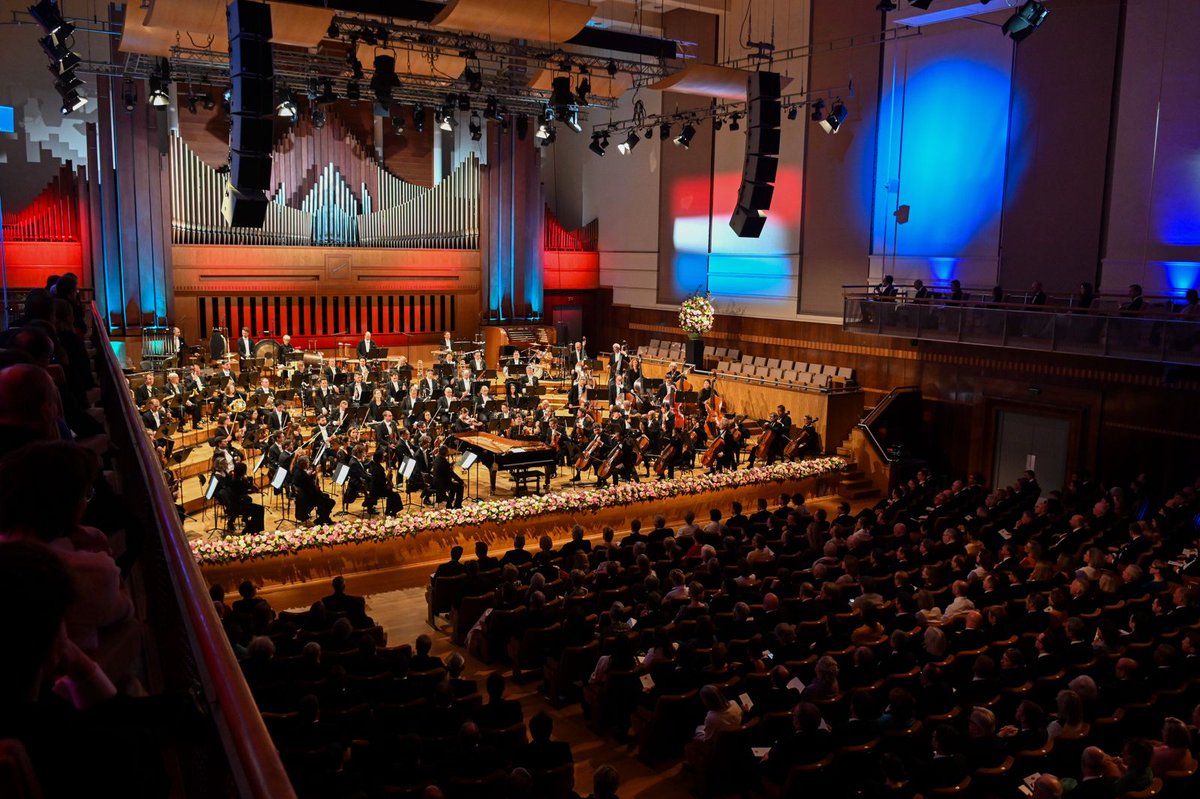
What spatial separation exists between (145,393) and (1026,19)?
42.2 ft

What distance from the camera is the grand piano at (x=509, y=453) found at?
12.8 metres

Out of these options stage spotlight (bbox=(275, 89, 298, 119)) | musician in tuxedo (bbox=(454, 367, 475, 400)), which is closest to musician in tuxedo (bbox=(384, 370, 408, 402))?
musician in tuxedo (bbox=(454, 367, 475, 400))

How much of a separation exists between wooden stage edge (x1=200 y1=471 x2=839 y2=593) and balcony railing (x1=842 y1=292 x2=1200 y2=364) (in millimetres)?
3988

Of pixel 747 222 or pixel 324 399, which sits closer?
→ pixel 747 222

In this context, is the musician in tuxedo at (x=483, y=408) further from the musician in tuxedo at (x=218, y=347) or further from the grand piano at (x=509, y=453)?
the musician in tuxedo at (x=218, y=347)

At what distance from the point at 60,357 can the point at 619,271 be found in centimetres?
2083

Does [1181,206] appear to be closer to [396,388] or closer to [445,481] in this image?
[445,481]

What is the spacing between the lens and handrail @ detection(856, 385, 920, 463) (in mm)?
15977

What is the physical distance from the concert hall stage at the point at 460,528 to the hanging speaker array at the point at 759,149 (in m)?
4.50

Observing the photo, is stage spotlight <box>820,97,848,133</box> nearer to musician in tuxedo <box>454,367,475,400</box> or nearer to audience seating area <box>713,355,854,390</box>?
audience seating area <box>713,355,854,390</box>

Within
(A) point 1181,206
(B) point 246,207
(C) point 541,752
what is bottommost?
(C) point 541,752

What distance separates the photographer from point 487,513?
11.7 metres

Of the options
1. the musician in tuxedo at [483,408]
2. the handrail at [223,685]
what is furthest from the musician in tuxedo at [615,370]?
the handrail at [223,685]

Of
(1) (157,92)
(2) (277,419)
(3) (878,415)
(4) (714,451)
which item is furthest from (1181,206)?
(1) (157,92)
